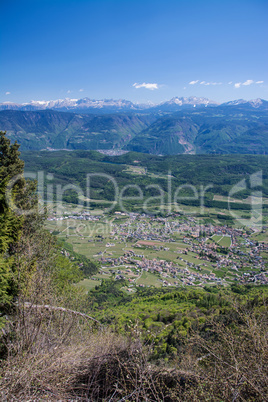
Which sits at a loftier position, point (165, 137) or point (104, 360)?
point (165, 137)

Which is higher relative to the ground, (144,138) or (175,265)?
(144,138)

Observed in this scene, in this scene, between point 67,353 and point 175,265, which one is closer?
point 67,353

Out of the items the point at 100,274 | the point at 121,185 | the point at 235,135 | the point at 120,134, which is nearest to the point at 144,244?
the point at 100,274

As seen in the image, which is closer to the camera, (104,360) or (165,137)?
(104,360)

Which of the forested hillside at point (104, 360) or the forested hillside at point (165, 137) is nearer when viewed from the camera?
the forested hillside at point (104, 360)

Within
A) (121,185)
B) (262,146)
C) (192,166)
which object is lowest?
(121,185)

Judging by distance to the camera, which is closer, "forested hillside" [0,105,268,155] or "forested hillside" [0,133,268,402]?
"forested hillside" [0,133,268,402]

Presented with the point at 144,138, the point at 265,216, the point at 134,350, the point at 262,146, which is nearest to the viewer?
the point at 134,350

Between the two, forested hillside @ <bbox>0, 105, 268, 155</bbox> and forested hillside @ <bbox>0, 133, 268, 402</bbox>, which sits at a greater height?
forested hillside @ <bbox>0, 105, 268, 155</bbox>

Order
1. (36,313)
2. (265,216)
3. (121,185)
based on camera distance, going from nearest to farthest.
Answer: (36,313) → (265,216) → (121,185)

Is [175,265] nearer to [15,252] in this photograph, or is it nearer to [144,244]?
[144,244]

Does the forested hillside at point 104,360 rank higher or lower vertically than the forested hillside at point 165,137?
lower
